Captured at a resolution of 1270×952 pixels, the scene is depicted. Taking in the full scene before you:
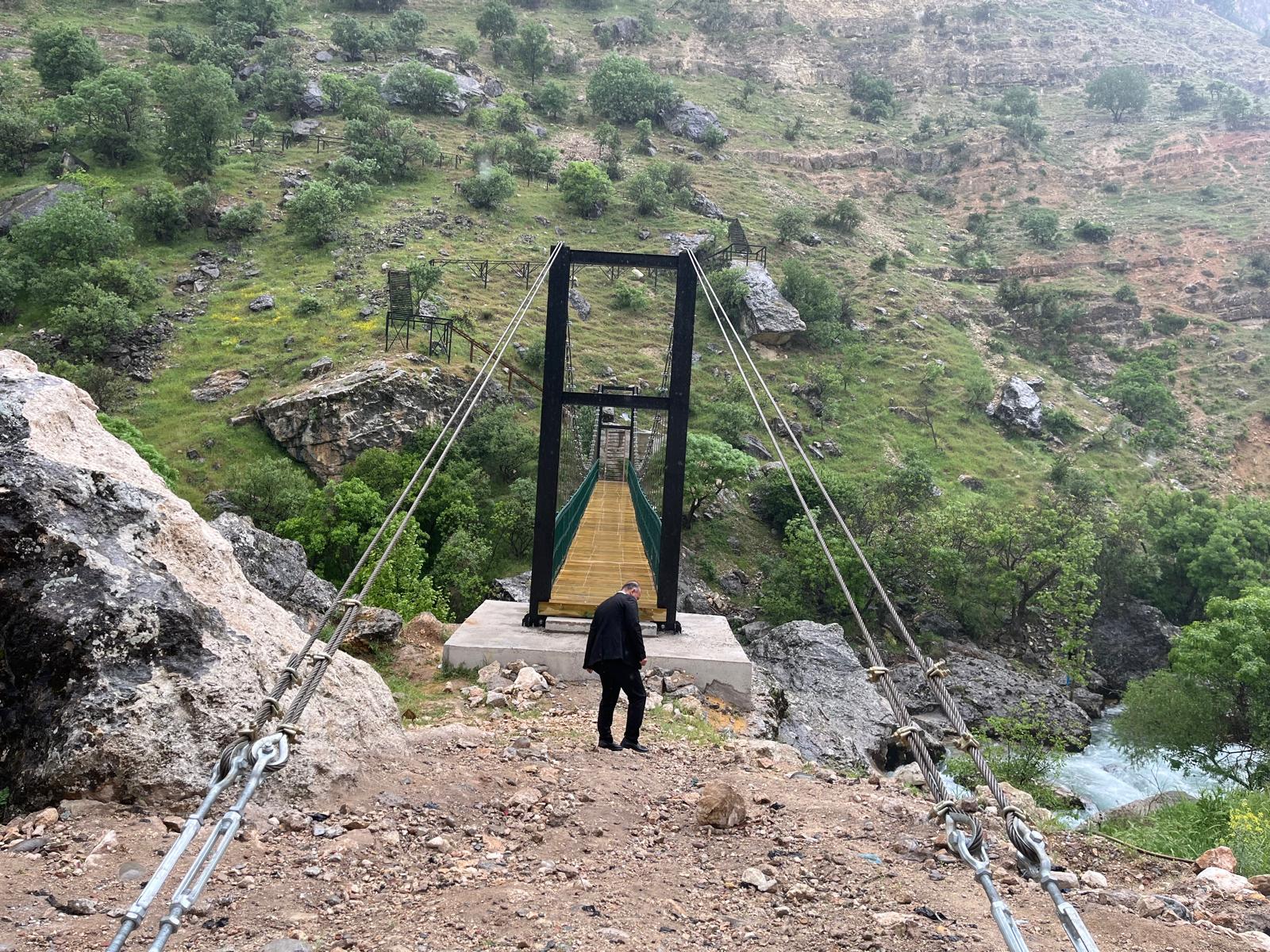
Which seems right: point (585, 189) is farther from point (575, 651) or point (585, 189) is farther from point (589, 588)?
point (575, 651)

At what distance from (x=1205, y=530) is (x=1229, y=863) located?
26140mm

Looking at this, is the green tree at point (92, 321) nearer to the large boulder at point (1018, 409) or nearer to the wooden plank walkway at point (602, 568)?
the wooden plank walkway at point (602, 568)

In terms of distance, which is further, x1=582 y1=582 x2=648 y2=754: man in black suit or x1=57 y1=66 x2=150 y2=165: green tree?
x1=57 y1=66 x2=150 y2=165: green tree

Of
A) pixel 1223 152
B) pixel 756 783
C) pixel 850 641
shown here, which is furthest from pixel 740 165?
pixel 756 783

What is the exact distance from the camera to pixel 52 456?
3367 mm

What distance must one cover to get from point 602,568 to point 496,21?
6078 centimetres

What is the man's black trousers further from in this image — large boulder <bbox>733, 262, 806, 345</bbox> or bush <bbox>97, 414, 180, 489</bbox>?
large boulder <bbox>733, 262, 806, 345</bbox>

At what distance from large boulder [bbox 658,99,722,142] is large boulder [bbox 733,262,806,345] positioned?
2296 cm

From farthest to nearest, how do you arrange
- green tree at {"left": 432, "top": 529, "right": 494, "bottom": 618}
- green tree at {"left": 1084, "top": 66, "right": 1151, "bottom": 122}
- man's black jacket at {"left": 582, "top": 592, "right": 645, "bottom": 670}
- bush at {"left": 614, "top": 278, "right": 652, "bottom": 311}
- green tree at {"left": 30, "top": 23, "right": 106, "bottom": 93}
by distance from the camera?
green tree at {"left": 1084, "top": 66, "right": 1151, "bottom": 122} → green tree at {"left": 30, "top": 23, "right": 106, "bottom": 93} → bush at {"left": 614, "top": 278, "right": 652, "bottom": 311} → green tree at {"left": 432, "top": 529, "right": 494, "bottom": 618} → man's black jacket at {"left": 582, "top": 592, "right": 645, "bottom": 670}

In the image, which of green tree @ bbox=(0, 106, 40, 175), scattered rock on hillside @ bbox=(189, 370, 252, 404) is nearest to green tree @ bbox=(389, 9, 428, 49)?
green tree @ bbox=(0, 106, 40, 175)

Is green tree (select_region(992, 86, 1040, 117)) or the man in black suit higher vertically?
green tree (select_region(992, 86, 1040, 117))

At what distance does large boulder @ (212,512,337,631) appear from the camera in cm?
840

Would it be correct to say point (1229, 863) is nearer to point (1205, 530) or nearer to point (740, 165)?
point (1205, 530)

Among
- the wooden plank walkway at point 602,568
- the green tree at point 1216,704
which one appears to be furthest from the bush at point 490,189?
the green tree at point 1216,704
